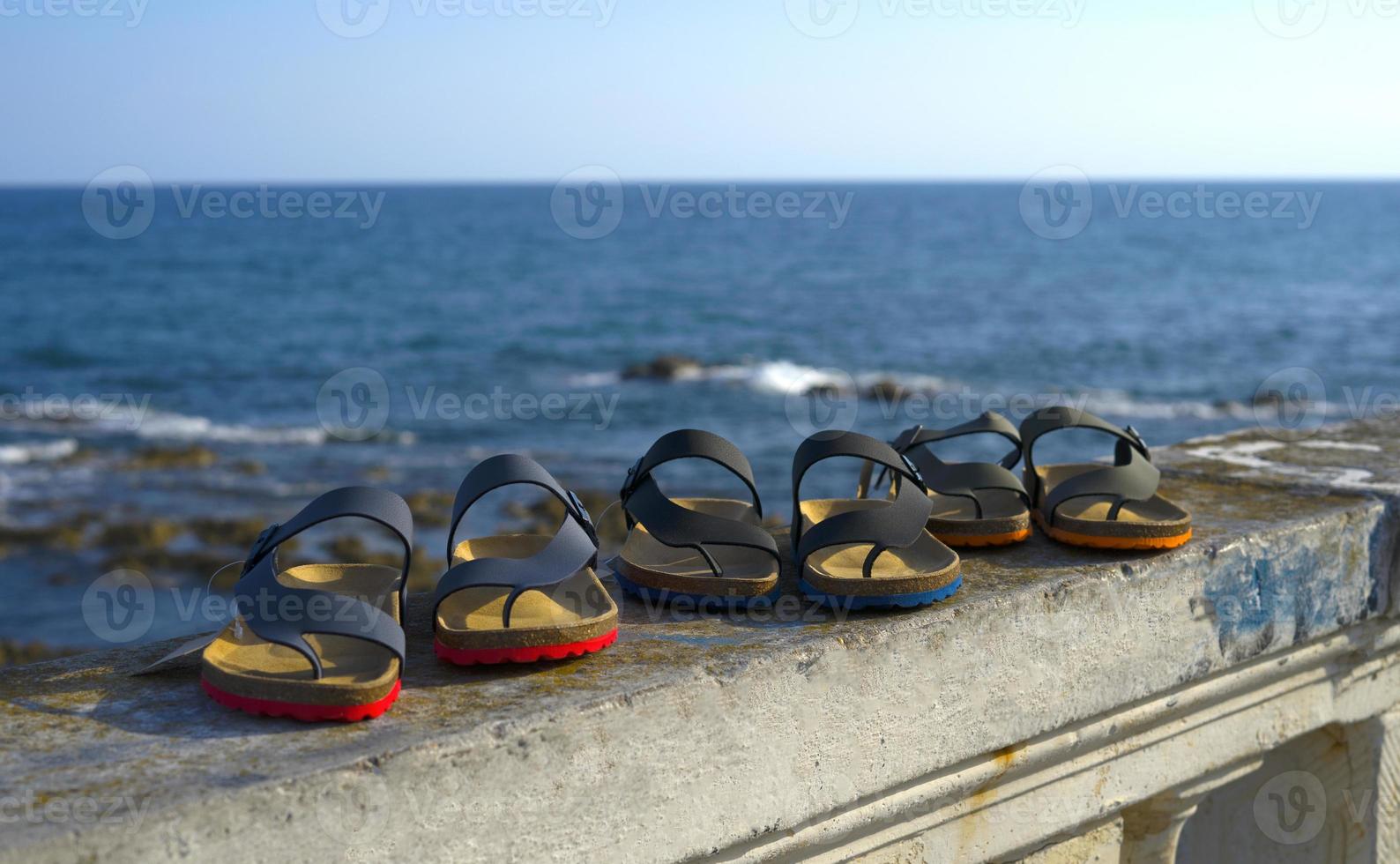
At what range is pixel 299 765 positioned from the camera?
1500mm

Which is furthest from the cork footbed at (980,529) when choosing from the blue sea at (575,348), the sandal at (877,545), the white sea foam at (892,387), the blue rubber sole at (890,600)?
the white sea foam at (892,387)

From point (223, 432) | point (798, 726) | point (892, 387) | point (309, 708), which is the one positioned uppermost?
point (309, 708)

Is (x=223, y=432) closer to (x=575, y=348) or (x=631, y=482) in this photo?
(x=575, y=348)

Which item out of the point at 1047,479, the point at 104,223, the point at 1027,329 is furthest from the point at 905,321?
the point at 104,223

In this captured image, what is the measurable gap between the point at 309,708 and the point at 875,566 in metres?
1.07

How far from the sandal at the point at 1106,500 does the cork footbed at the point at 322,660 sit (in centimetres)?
131

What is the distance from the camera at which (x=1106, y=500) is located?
2543 mm

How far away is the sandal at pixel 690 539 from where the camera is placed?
2.09m

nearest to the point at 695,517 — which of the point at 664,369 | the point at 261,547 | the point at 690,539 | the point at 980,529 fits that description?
the point at 690,539

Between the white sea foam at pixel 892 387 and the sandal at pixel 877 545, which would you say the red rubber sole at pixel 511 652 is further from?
the white sea foam at pixel 892 387

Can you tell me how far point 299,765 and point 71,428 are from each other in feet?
71.2

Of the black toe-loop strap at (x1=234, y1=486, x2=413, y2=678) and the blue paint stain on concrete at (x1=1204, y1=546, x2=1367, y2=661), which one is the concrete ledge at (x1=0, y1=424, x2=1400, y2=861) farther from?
the black toe-loop strap at (x1=234, y1=486, x2=413, y2=678)

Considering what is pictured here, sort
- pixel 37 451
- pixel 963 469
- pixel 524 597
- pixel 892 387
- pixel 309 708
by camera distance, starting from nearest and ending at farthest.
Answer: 1. pixel 309 708
2. pixel 524 597
3. pixel 963 469
4. pixel 37 451
5. pixel 892 387

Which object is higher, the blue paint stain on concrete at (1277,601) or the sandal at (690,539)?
the sandal at (690,539)
